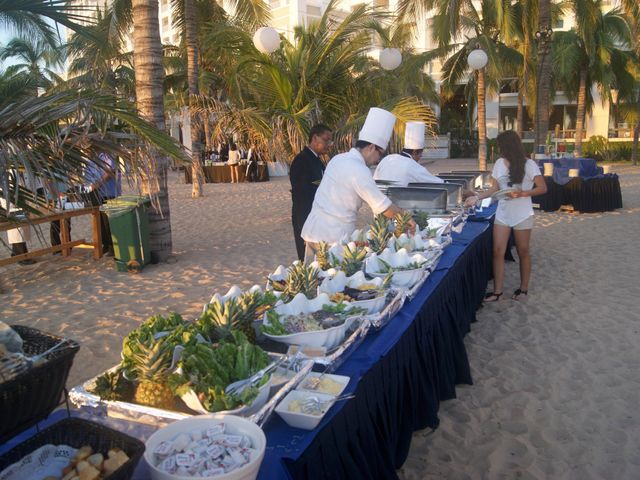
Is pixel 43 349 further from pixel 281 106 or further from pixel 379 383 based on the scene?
pixel 281 106

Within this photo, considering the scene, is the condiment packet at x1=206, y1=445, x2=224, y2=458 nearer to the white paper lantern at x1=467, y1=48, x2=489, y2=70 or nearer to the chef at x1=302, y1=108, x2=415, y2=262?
the chef at x1=302, y1=108, x2=415, y2=262

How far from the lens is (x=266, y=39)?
23.6ft

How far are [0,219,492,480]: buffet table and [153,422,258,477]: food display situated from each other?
97mm

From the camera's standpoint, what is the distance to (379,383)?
1.95 m

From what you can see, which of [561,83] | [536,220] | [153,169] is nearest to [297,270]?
[153,169]

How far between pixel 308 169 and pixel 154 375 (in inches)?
122

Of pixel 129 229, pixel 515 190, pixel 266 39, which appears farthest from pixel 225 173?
pixel 515 190

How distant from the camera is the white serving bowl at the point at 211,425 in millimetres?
1047

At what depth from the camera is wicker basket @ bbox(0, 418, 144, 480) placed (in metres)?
1.07

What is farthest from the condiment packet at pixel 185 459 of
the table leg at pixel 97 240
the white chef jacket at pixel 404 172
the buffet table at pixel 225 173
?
the buffet table at pixel 225 173

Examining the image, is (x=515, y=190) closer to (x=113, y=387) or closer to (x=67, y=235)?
(x=113, y=387)

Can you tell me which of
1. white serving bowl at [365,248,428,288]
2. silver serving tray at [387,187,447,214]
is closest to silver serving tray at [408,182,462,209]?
silver serving tray at [387,187,447,214]

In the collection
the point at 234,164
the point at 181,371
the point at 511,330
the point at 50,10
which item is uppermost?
the point at 50,10

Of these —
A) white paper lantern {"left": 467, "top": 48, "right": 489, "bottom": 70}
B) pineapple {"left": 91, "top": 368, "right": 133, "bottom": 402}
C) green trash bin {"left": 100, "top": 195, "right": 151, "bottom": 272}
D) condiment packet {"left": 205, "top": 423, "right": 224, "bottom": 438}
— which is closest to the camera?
condiment packet {"left": 205, "top": 423, "right": 224, "bottom": 438}
